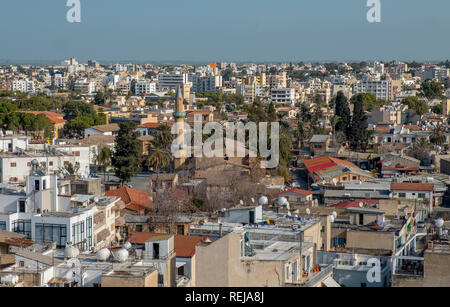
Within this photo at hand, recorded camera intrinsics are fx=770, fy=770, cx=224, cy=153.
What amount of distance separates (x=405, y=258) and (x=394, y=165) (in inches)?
784

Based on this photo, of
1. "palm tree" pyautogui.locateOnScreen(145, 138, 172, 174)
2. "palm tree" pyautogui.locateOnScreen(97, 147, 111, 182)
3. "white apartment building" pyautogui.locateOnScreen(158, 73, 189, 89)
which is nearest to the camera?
"palm tree" pyautogui.locateOnScreen(145, 138, 172, 174)

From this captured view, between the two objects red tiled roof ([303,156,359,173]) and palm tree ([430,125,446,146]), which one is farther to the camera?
palm tree ([430,125,446,146])

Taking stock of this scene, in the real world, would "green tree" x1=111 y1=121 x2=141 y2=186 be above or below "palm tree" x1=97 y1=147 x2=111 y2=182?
above

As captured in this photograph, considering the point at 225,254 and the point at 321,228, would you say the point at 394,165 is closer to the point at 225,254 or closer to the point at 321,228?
the point at 321,228

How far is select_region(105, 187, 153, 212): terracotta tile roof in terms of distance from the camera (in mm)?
19562

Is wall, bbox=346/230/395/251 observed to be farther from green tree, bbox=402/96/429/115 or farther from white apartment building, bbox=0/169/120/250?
green tree, bbox=402/96/429/115

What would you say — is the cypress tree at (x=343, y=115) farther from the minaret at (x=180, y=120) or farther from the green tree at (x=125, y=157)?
the green tree at (x=125, y=157)

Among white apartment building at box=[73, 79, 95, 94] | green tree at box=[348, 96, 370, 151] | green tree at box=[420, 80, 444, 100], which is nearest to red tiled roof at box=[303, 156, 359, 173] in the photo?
green tree at box=[348, 96, 370, 151]

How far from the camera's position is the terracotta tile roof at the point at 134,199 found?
64.2ft

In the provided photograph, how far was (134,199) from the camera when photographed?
20203 millimetres

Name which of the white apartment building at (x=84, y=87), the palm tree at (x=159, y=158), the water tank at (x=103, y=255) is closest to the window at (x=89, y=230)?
the water tank at (x=103, y=255)

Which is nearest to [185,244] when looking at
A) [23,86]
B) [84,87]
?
[84,87]

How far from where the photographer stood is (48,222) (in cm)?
1306
